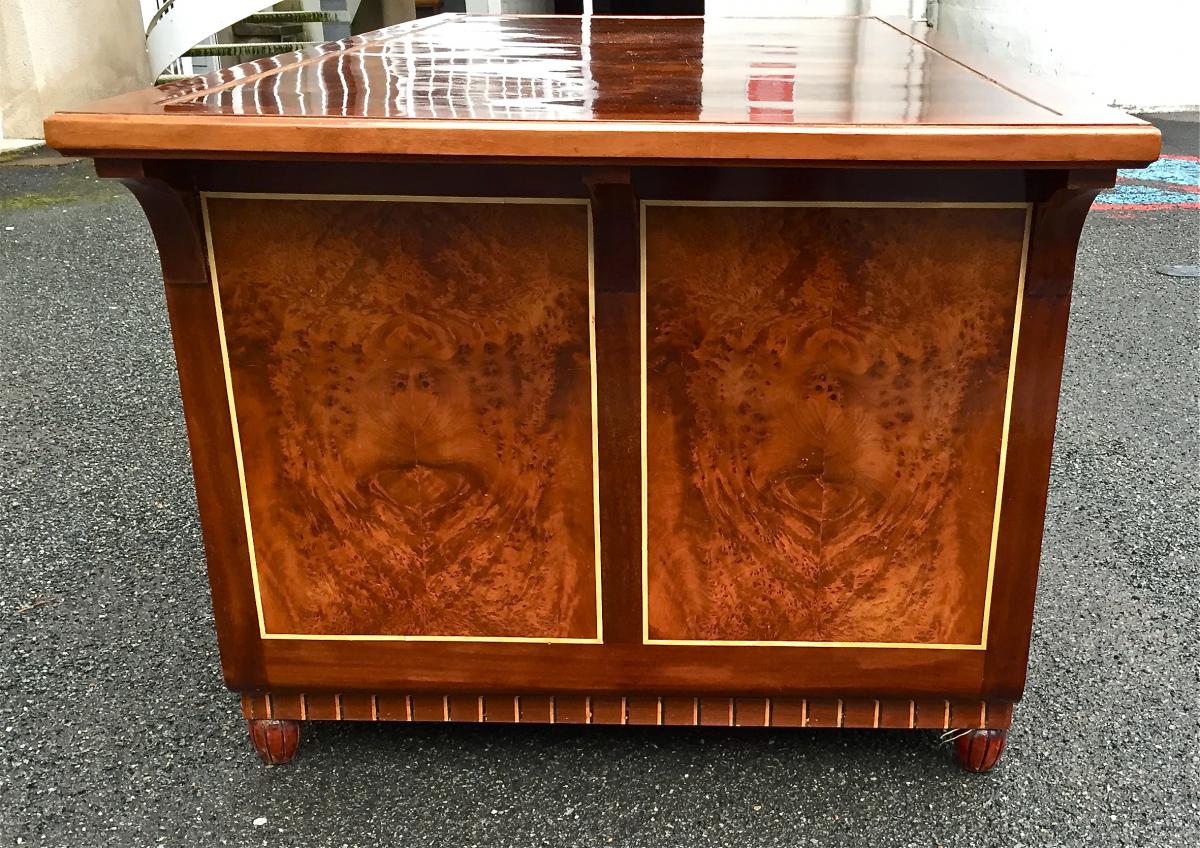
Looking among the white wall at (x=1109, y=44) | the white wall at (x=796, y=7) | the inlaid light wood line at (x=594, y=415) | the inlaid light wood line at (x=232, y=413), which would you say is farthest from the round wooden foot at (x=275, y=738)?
the white wall at (x=1109, y=44)

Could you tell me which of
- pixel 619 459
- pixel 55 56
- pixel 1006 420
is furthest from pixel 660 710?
pixel 55 56

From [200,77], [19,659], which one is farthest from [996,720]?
[19,659]

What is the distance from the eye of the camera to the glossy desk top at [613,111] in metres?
1.29

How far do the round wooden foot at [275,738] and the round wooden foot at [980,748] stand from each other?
108 cm

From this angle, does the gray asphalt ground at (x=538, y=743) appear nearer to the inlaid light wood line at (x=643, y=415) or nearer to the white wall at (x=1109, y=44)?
the inlaid light wood line at (x=643, y=415)

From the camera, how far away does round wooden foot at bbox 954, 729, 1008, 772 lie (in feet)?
5.73

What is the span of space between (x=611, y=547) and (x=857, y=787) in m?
0.57

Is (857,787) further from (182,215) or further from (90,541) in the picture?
(90,541)

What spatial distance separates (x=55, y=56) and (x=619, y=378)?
7.73m

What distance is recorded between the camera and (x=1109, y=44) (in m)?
8.41

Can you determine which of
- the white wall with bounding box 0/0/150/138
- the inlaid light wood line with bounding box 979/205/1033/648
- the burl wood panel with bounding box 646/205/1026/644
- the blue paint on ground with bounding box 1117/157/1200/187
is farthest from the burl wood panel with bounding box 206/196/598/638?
the white wall with bounding box 0/0/150/138

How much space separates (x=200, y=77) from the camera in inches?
70.1

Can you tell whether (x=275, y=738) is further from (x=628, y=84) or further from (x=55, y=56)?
(x=55, y=56)

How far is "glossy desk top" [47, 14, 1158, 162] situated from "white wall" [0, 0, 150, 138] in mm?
6752
